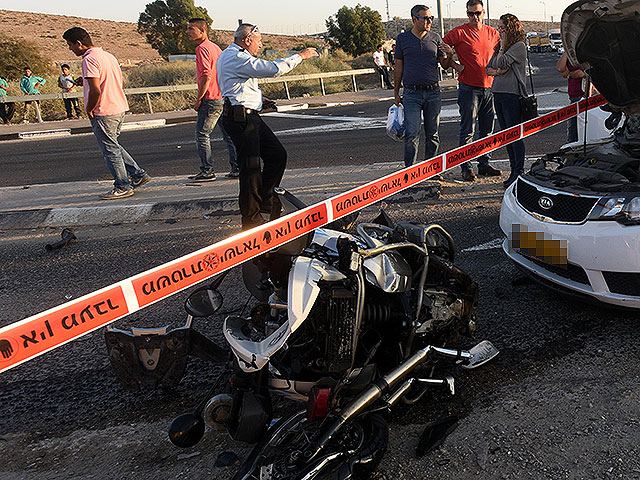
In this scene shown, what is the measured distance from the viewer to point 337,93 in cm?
2291

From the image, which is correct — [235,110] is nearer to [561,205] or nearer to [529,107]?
[561,205]

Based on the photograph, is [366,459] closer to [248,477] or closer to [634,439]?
[248,477]

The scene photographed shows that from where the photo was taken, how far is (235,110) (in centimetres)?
565

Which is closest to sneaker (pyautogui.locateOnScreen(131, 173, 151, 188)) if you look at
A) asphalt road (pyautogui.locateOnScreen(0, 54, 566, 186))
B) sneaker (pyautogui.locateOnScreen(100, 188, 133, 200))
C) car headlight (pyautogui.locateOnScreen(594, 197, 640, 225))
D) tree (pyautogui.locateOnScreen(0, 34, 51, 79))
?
sneaker (pyautogui.locateOnScreen(100, 188, 133, 200))

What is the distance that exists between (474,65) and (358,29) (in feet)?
118

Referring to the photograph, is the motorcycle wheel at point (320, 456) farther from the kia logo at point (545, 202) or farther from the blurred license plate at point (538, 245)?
the kia logo at point (545, 202)

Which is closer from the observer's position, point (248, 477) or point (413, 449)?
point (248, 477)

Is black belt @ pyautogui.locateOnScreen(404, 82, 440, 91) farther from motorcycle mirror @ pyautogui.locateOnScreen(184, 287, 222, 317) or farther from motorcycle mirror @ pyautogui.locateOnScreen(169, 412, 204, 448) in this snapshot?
motorcycle mirror @ pyautogui.locateOnScreen(169, 412, 204, 448)

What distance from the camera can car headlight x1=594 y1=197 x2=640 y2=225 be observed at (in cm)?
332

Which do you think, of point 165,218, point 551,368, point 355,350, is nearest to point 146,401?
point 355,350

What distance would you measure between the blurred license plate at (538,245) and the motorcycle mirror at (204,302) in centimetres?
206

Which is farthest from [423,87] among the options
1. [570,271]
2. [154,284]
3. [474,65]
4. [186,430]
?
[186,430]

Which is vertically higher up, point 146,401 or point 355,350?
point 355,350

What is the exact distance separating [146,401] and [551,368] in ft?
7.66
